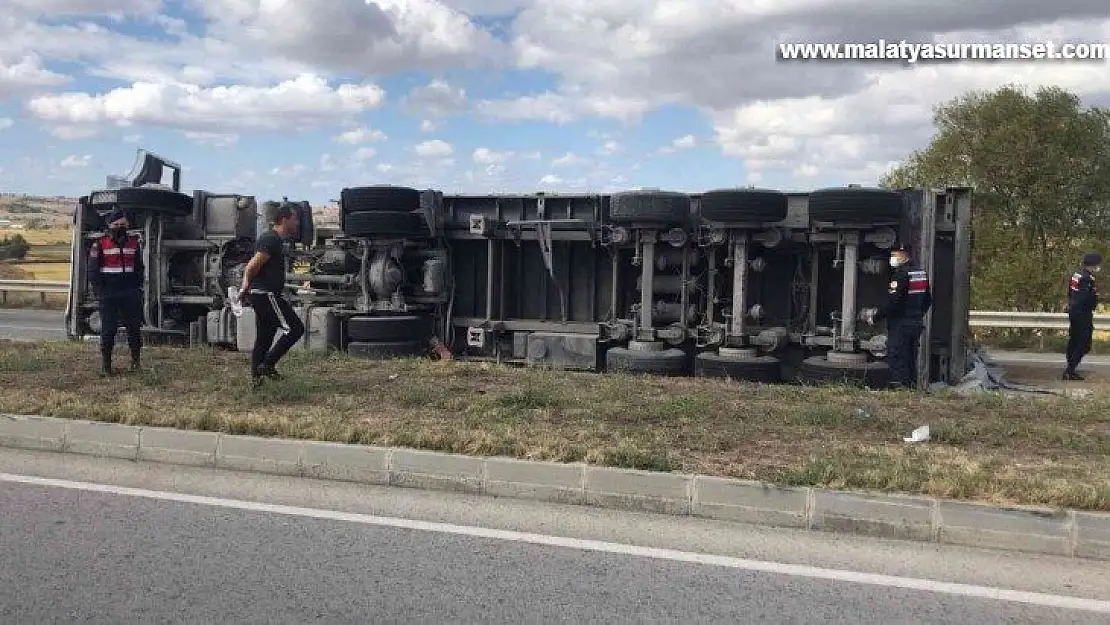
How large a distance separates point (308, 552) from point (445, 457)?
4.85 feet

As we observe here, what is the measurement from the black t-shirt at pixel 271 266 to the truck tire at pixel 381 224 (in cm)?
251

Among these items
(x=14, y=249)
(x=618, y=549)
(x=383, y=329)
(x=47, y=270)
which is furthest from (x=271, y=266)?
(x=14, y=249)

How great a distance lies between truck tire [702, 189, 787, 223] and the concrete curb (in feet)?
15.8

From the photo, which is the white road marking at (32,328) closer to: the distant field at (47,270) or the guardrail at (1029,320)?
the distant field at (47,270)

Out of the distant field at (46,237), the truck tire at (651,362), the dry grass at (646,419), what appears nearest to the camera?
the dry grass at (646,419)

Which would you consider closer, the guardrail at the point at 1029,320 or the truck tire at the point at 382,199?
the truck tire at the point at 382,199

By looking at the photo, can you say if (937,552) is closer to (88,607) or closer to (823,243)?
(88,607)

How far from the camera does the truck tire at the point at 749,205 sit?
9.75 meters

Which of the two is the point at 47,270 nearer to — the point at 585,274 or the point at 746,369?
the point at 585,274

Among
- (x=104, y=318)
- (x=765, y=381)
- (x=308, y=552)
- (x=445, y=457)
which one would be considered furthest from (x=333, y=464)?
(x=765, y=381)

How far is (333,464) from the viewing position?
6.24 m

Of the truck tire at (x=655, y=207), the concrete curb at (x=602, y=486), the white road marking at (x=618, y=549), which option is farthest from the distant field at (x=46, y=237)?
the white road marking at (x=618, y=549)

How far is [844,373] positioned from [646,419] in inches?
117

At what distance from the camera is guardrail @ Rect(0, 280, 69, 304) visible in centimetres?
2394
